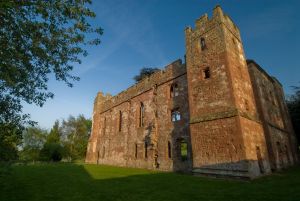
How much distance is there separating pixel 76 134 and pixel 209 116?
43045 millimetres

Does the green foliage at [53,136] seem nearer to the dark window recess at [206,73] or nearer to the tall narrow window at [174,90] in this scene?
the tall narrow window at [174,90]

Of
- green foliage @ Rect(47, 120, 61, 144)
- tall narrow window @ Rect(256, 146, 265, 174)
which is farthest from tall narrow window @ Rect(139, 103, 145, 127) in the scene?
green foliage @ Rect(47, 120, 61, 144)

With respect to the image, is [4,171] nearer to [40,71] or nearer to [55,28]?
[40,71]

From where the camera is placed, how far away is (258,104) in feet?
53.9

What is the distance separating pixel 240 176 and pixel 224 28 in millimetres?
10280

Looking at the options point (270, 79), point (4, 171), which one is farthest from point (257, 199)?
point (270, 79)

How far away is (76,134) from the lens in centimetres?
4972

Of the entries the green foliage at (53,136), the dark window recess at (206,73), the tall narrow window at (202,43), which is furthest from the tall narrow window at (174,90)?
the green foliage at (53,136)

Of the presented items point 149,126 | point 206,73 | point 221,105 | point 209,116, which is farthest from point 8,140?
point 149,126

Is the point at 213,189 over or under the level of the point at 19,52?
under

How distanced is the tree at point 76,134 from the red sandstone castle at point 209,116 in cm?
2490

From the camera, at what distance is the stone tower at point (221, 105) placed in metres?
11.9

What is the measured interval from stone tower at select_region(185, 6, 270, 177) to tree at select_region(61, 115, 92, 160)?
3907cm

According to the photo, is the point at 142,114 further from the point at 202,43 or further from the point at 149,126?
the point at 202,43
